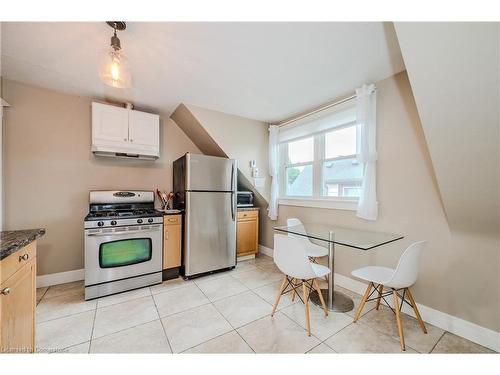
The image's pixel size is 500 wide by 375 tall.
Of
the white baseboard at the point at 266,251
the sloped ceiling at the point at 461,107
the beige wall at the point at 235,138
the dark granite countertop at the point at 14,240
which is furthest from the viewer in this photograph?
the white baseboard at the point at 266,251

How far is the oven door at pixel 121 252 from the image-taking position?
2.19 meters

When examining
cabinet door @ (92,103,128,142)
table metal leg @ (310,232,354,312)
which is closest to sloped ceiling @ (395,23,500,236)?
table metal leg @ (310,232,354,312)

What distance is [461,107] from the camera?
1246 mm

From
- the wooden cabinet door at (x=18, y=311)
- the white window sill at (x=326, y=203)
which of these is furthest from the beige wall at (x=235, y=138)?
the wooden cabinet door at (x=18, y=311)

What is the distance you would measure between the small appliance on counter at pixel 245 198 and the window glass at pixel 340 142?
147 cm

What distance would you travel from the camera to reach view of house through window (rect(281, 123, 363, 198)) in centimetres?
257

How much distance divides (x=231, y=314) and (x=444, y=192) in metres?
2.17

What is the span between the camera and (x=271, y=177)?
3.62 m

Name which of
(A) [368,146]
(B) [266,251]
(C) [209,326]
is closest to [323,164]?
(A) [368,146]

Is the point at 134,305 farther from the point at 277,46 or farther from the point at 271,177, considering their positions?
the point at 277,46

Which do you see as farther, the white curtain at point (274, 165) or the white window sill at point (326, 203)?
the white curtain at point (274, 165)

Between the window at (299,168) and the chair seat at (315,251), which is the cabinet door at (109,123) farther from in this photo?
the chair seat at (315,251)

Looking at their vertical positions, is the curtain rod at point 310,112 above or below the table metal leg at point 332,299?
above

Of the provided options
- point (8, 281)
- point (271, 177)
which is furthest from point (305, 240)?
point (8, 281)
